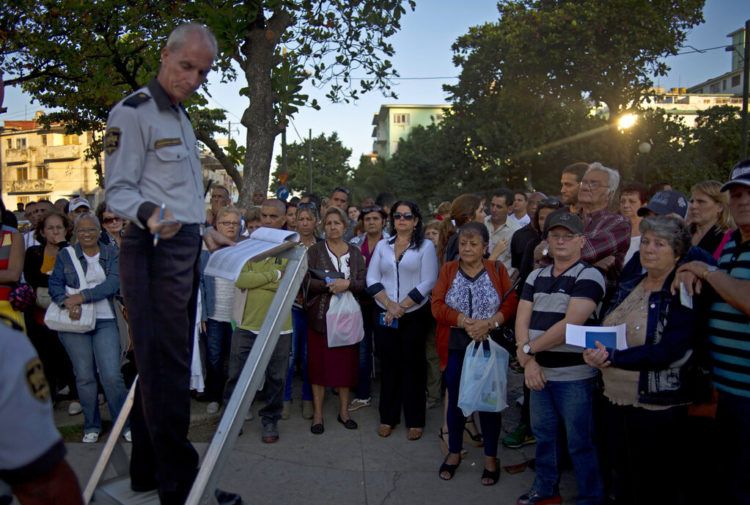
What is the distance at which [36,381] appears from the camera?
7.11 ft

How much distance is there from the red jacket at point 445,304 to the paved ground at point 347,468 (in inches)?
34.3

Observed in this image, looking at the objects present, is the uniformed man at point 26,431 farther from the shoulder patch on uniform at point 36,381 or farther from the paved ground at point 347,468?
the paved ground at point 347,468

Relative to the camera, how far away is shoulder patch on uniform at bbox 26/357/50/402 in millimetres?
2148

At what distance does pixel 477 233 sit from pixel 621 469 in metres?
2.06

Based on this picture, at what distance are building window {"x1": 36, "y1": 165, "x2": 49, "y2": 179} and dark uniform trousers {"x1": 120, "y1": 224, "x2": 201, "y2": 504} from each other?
7709 centimetres

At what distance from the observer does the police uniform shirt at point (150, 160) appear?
287cm

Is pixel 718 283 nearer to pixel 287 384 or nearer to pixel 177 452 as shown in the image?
pixel 177 452

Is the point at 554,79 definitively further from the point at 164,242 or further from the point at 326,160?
the point at 326,160

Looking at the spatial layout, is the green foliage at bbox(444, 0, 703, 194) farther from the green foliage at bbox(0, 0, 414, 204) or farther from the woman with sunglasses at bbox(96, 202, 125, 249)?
the woman with sunglasses at bbox(96, 202, 125, 249)

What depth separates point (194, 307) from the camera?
331 cm

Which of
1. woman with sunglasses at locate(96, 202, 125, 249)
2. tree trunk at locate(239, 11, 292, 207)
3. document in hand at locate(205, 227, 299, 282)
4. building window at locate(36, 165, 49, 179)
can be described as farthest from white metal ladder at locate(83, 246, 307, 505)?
building window at locate(36, 165, 49, 179)

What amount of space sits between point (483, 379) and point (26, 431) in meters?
3.38

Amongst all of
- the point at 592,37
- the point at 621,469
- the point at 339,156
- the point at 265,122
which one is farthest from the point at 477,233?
the point at 339,156

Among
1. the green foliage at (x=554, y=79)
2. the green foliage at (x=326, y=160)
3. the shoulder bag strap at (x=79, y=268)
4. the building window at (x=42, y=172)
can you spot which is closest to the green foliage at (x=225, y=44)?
the shoulder bag strap at (x=79, y=268)
